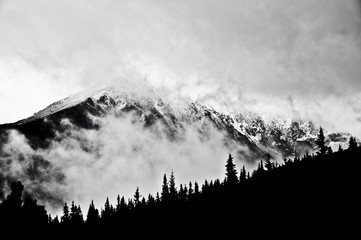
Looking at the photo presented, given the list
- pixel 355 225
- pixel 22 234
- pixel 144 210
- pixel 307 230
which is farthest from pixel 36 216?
pixel 144 210

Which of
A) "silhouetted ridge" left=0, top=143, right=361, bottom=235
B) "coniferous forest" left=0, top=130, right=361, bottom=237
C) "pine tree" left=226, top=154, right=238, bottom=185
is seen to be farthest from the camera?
"pine tree" left=226, top=154, right=238, bottom=185

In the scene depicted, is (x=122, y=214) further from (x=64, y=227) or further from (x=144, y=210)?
(x=64, y=227)

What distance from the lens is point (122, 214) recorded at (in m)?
142

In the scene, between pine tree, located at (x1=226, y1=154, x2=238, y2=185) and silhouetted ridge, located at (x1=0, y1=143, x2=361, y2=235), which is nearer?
silhouetted ridge, located at (x1=0, y1=143, x2=361, y2=235)

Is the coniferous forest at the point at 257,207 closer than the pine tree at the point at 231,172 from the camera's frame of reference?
Yes

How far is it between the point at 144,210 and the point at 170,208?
17.8m

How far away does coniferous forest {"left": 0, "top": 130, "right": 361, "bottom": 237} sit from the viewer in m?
80.3

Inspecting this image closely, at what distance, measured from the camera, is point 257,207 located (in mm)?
99875

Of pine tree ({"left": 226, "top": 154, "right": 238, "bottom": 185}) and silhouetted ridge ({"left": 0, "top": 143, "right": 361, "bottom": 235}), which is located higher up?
pine tree ({"left": 226, "top": 154, "right": 238, "bottom": 185})

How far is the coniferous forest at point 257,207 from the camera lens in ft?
263

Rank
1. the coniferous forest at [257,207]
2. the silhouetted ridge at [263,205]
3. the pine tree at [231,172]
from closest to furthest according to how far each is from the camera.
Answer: the coniferous forest at [257,207], the silhouetted ridge at [263,205], the pine tree at [231,172]

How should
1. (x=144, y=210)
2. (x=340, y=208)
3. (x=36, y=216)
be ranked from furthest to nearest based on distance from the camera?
(x=144, y=210), (x=340, y=208), (x=36, y=216)

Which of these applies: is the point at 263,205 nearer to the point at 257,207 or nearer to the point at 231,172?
the point at 257,207

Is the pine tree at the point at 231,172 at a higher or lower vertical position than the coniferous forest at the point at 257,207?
higher
